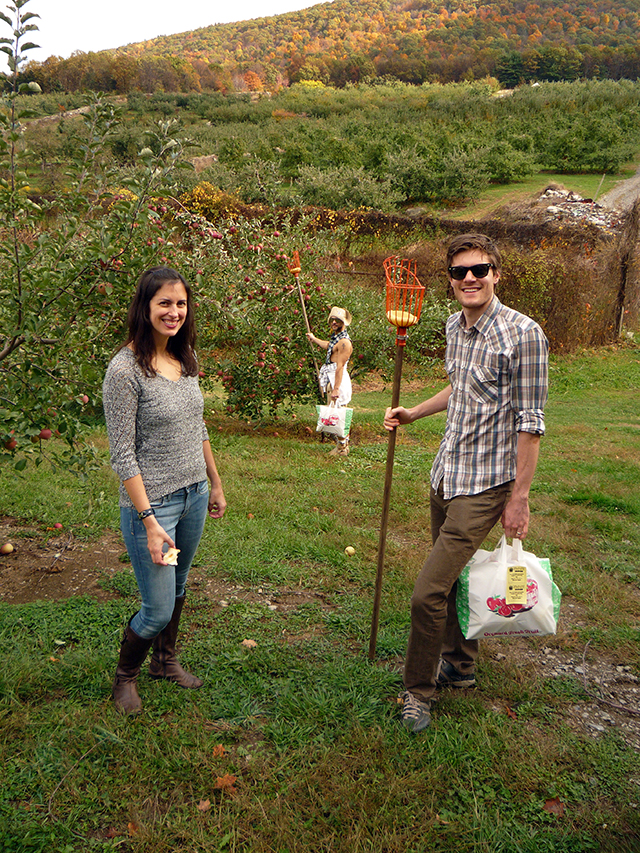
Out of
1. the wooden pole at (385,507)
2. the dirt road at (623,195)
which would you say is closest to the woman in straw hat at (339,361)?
the wooden pole at (385,507)

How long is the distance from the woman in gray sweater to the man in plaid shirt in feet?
3.37

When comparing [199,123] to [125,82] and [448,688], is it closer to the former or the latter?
[125,82]

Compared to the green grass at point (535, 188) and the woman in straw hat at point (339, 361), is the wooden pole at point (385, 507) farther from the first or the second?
the green grass at point (535, 188)

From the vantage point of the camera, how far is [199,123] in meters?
43.3

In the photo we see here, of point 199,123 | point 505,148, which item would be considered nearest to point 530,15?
point 199,123

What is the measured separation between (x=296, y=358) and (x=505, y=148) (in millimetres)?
24845

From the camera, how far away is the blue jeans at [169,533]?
2.43 meters

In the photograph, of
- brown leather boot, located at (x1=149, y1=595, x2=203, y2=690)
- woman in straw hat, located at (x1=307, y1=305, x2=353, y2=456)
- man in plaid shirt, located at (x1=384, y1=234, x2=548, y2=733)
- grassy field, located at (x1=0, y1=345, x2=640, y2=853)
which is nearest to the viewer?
grassy field, located at (x1=0, y1=345, x2=640, y2=853)

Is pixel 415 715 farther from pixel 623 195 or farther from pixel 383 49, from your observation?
pixel 383 49

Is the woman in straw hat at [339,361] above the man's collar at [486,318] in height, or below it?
below

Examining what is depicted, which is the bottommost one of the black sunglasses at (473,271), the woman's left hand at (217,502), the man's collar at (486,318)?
the woman's left hand at (217,502)

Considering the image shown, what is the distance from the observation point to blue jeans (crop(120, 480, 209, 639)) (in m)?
2.43

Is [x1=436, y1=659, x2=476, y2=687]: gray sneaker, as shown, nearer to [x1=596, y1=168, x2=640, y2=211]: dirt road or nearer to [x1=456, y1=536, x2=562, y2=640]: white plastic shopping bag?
[x1=456, y1=536, x2=562, y2=640]: white plastic shopping bag

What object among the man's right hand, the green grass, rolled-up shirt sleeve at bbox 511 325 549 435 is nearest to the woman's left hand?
the man's right hand
